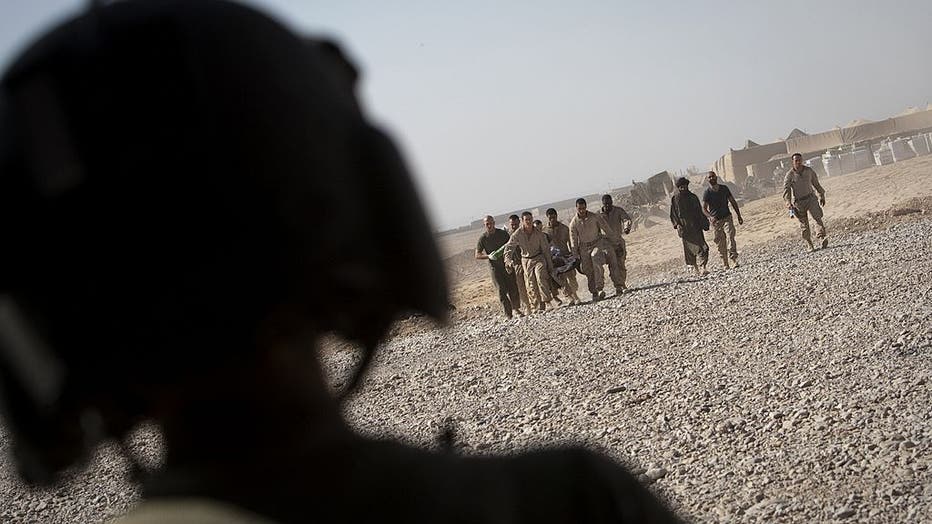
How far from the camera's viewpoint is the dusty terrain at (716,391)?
4.29 meters

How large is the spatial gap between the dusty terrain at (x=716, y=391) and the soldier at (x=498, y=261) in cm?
111

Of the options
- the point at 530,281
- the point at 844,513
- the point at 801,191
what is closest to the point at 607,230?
the point at 530,281

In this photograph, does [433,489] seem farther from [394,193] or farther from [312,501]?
[394,193]

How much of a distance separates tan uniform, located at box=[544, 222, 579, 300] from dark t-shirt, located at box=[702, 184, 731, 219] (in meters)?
2.67

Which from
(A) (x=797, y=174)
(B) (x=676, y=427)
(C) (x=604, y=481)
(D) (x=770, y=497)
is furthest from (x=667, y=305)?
(C) (x=604, y=481)

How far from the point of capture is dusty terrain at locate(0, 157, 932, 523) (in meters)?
4.29

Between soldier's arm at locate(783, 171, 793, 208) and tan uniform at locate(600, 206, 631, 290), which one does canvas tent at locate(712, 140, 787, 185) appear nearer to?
soldier's arm at locate(783, 171, 793, 208)

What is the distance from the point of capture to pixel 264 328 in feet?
2.05

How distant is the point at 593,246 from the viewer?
14.5 m

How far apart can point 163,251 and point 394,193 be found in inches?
7.6

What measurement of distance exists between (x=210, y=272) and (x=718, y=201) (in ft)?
50.0

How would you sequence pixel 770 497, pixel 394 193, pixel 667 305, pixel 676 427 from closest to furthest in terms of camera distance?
pixel 394 193
pixel 770 497
pixel 676 427
pixel 667 305

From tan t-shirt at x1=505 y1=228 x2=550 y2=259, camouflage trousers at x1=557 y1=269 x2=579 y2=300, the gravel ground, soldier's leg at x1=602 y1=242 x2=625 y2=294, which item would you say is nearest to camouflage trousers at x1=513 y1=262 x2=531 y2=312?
tan t-shirt at x1=505 y1=228 x2=550 y2=259

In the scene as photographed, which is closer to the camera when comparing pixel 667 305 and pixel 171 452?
pixel 171 452
